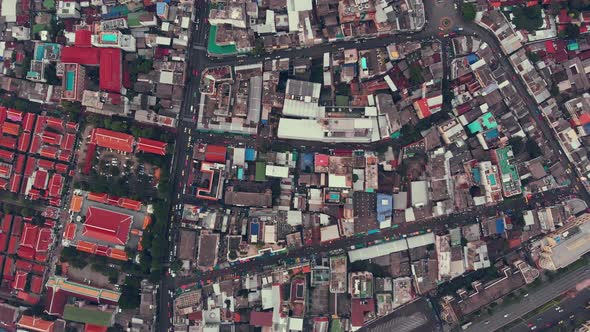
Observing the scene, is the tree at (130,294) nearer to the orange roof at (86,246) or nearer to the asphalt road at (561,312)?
the orange roof at (86,246)

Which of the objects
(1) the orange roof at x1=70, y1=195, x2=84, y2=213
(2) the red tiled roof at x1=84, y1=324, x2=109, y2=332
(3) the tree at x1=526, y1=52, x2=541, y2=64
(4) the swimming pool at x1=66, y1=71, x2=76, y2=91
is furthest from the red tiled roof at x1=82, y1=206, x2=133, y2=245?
(3) the tree at x1=526, y1=52, x2=541, y2=64

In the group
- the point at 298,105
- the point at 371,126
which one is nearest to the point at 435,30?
the point at 371,126

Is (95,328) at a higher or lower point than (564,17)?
lower

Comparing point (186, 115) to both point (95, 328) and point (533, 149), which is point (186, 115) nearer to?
point (95, 328)

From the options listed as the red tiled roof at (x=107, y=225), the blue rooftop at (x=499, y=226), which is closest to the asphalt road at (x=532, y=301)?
the blue rooftop at (x=499, y=226)

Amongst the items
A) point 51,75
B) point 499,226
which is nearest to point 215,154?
point 51,75

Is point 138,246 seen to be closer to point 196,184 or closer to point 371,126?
point 196,184
